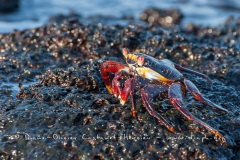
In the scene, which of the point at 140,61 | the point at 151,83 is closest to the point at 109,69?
the point at 140,61

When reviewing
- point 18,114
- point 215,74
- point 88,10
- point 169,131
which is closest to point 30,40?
point 18,114

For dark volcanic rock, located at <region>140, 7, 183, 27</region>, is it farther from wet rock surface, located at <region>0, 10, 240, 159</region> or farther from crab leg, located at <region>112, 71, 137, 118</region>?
crab leg, located at <region>112, 71, 137, 118</region>

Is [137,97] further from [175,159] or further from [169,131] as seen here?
[175,159]

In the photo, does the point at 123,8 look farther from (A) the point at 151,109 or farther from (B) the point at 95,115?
(A) the point at 151,109

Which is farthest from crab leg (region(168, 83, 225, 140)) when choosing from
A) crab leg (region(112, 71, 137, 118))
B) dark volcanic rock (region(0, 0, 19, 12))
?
dark volcanic rock (region(0, 0, 19, 12))

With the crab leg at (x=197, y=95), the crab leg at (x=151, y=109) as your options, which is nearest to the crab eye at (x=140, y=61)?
the crab leg at (x=151, y=109)

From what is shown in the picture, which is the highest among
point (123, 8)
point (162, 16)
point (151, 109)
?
point (151, 109)
